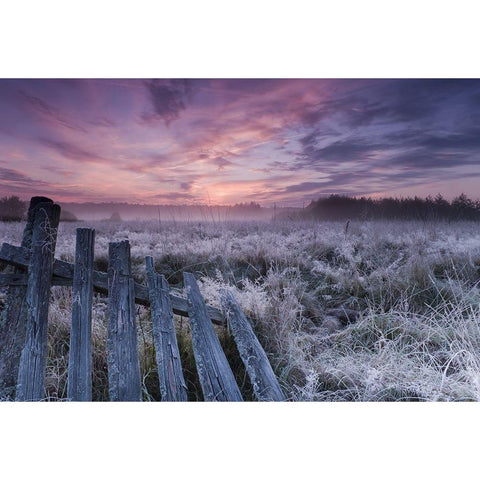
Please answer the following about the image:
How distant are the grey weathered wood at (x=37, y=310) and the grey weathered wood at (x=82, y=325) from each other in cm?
16

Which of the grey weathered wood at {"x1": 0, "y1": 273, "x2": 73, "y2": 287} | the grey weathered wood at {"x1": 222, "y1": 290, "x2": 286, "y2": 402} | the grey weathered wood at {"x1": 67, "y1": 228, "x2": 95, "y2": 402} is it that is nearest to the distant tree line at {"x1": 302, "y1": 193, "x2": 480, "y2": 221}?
the grey weathered wood at {"x1": 222, "y1": 290, "x2": 286, "y2": 402}

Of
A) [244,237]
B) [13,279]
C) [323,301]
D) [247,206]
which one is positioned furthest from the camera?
[244,237]

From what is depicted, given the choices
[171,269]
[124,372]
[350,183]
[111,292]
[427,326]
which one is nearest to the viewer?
[124,372]

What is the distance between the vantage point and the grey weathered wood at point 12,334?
1.97 metres

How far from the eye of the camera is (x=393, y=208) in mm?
3150

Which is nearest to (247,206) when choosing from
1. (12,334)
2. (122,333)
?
(122,333)

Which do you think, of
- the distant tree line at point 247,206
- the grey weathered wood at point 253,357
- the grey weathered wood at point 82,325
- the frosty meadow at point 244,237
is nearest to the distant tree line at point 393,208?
the frosty meadow at point 244,237

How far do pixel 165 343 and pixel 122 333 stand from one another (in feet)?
0.85

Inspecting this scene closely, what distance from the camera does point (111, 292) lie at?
2080mm

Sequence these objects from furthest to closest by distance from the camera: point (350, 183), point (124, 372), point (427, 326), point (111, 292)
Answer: point (350, 183) < point (427, 326) < point (111, 292) < point (124, 372)

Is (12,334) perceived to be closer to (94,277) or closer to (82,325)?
(82,325)

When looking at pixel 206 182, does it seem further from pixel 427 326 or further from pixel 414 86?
pixel 427 326

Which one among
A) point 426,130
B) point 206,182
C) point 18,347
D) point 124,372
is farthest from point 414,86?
point 18,347

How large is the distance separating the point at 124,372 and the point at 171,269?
1.57 meters
